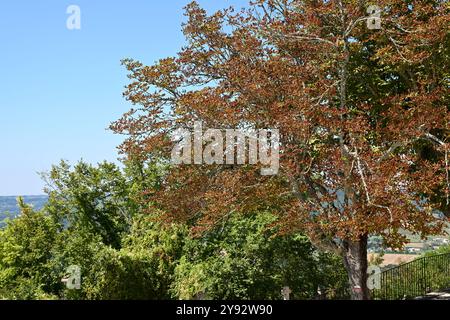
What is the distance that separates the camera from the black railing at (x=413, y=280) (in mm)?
16703

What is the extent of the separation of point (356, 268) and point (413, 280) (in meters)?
5.33

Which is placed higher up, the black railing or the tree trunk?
the tree trunk

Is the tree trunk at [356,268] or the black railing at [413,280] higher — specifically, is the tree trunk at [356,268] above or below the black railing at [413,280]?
above

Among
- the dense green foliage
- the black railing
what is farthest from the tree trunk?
the black railing

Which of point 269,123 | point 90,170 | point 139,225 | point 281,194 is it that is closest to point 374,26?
point 269,123

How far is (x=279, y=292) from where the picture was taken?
54.7 ft

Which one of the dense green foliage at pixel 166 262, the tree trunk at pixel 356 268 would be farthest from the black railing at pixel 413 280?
the tree trunk at pixel 356 268

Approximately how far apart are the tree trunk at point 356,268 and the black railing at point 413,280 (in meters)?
2.92

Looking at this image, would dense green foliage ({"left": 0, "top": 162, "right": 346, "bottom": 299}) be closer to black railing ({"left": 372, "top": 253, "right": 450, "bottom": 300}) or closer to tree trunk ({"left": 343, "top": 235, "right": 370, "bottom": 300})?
black railing ({"left": 372, "top": 253, "right": 450, "bottom": 300})

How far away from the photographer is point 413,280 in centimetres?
1762

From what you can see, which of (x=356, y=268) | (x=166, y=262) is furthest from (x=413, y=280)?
(x=166, y=262)

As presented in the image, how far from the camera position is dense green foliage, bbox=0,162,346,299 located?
15.6m

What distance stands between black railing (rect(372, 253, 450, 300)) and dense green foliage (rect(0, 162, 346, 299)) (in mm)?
1574

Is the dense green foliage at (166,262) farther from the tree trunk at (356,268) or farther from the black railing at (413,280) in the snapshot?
the tree trunk at (356,268)
